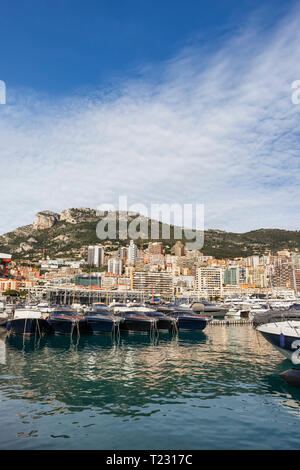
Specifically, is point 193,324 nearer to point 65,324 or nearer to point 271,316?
point 271,316

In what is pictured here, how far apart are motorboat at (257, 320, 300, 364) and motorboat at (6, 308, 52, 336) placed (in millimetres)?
27431

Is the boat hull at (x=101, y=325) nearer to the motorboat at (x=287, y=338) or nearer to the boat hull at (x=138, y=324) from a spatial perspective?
the boat hull at (x=138, y=324)

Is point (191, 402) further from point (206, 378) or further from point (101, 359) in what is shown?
point (101, 359)

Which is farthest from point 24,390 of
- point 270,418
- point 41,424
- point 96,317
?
point 96,317

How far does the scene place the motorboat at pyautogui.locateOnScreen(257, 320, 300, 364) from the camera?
71.6ft

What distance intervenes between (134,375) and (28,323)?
2350cm

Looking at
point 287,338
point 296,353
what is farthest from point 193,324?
point 296,353

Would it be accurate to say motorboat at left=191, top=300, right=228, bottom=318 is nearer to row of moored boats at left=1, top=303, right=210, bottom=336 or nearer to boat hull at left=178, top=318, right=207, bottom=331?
boat hull at left=178, top=318, right=207, bottom=331

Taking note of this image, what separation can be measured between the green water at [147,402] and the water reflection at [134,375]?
54 millimetres

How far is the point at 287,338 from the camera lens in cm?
2262

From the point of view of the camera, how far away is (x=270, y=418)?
12.8 meters

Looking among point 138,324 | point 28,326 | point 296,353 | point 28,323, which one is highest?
point 296,353

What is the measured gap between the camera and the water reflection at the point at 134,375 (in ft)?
49.0
